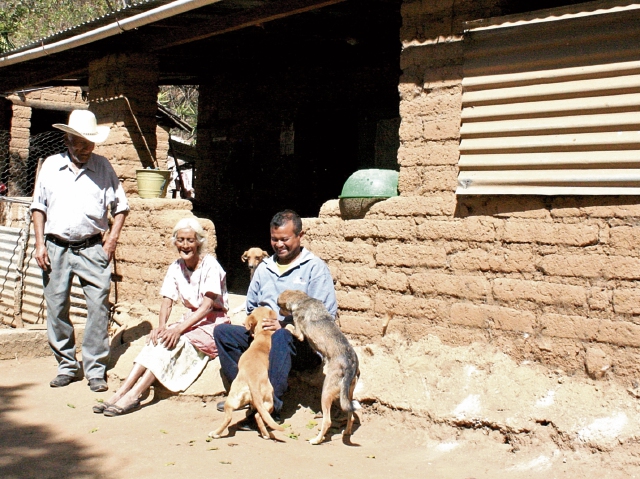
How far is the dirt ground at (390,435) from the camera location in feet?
12.5

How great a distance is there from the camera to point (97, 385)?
5449 mm

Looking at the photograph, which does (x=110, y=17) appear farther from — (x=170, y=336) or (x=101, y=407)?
(x=101, y=407)

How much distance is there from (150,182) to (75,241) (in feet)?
6.03

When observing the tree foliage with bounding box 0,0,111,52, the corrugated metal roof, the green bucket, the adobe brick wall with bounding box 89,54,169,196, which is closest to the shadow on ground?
the green bucket

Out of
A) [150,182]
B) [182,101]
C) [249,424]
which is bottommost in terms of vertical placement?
[249,424]

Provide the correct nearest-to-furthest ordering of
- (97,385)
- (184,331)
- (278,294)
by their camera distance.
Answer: (278,294) < (184,331) < (97,385)

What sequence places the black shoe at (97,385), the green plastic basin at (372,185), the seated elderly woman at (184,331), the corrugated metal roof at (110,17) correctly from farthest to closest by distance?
the corrugated metal roof at (110,17), the black shoe at (97,385), the green plastic basin at (372,185), the seated elderly woman at (184,331)

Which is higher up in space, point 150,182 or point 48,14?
point 48,14

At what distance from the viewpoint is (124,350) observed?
622 centimetres

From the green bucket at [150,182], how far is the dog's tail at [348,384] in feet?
12.0

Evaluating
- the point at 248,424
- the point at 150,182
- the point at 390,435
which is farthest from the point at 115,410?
the point at 150,182

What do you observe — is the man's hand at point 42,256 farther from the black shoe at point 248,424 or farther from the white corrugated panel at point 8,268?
the white corrugated panel at point 8,268

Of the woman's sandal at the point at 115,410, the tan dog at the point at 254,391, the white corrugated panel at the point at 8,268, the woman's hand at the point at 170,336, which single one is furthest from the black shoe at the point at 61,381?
the white corrugated panel at the point at 8,268

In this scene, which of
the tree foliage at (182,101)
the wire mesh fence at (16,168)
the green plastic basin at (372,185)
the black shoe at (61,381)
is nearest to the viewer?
the green plastic basin at (372,185)
